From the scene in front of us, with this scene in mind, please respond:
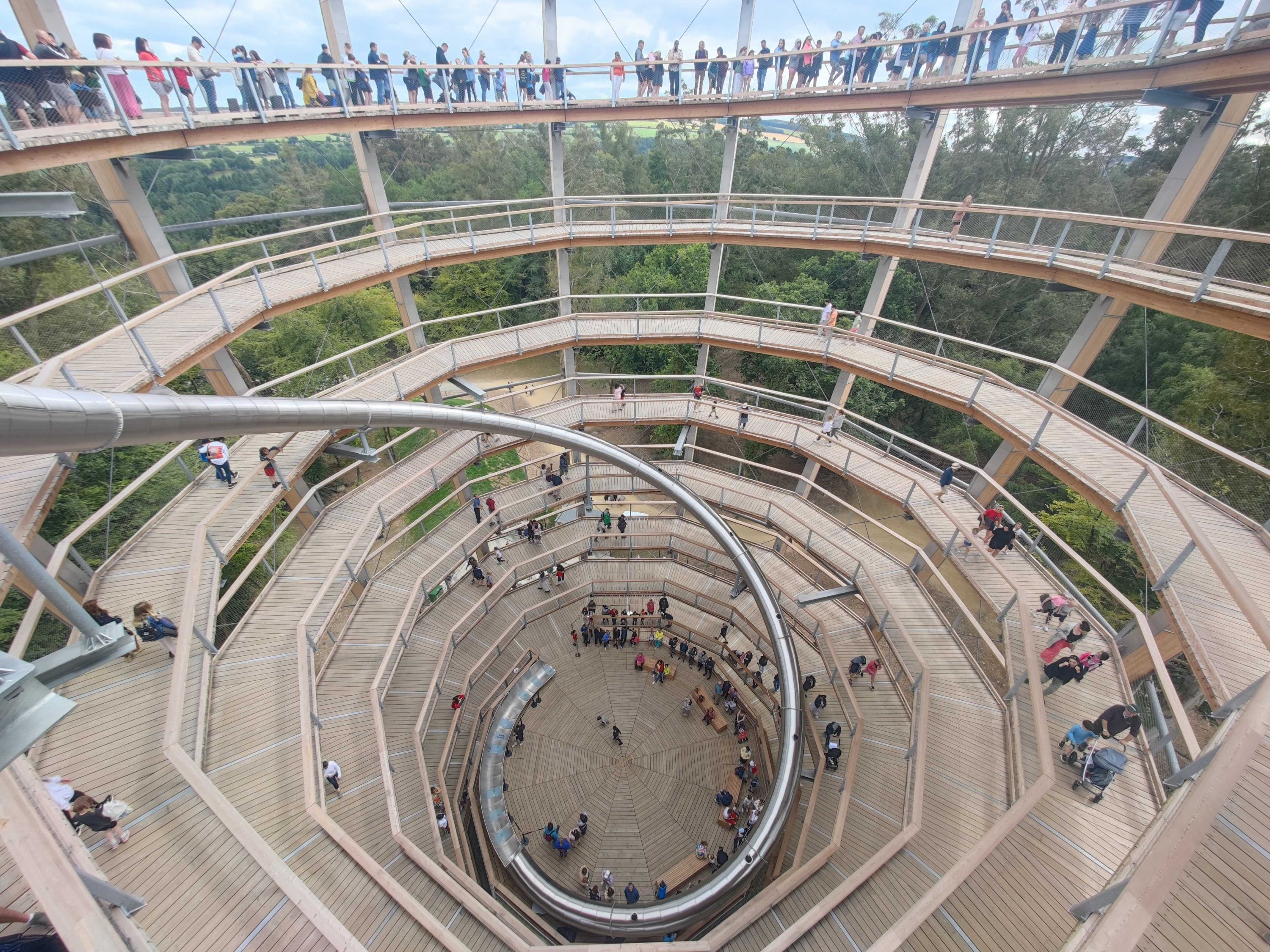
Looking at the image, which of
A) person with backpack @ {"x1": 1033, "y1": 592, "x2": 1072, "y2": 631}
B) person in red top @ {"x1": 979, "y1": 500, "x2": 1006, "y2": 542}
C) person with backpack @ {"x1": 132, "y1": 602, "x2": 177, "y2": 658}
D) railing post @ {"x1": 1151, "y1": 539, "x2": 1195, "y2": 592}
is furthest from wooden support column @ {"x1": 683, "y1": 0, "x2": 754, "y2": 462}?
person with backpack @ {"x1": 132, "y1": 602, "x2": 177, "y2": 658}

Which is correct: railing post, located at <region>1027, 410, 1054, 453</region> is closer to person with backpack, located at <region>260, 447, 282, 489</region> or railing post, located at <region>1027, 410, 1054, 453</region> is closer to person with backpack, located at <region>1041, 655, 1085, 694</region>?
person with backpack, located at <region>1041, 655, 1085, 694</region>

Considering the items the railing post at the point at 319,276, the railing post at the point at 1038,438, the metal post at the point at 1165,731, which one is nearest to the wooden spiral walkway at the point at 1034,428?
the railing post at the point at 1038,438

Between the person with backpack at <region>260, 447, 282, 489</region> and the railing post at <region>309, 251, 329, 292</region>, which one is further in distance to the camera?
the railing post at <region>309, 251, 329, 292</region>

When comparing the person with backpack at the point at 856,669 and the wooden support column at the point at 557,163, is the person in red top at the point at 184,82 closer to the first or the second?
the wooden support column at the point at 557,163

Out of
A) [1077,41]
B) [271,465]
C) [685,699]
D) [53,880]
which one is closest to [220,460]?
[271,465]

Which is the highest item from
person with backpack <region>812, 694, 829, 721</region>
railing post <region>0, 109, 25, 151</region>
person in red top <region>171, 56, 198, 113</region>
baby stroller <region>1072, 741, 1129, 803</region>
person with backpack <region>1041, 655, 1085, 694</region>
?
person in red top <region>171, 56, 198, 113</region>
